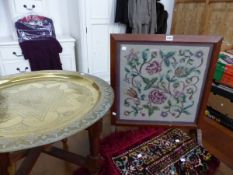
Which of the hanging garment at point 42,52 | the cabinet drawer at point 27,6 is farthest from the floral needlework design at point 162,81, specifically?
the cabinet drawer at point 27,6

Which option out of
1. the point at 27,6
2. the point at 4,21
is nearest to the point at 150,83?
the point at 27,6

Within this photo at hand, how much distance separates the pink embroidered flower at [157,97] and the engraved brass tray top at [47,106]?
355 millimetres

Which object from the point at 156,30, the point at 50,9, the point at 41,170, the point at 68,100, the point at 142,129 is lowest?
the point at 41,170

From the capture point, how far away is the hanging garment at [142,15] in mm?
2211

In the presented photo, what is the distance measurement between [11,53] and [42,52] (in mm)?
321

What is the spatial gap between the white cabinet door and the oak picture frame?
1274 millimetres

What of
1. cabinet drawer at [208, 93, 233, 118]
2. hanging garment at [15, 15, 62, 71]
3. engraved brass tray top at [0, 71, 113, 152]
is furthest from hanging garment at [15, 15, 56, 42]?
cabinet drawer at [208, 93, 233, 118]

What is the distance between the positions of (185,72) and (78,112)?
72cm

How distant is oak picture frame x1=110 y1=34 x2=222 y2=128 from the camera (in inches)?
44.3

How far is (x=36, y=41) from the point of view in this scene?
6.84 feet

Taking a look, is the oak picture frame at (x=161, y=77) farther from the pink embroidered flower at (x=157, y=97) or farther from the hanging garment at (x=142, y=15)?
the hanging garment at (x=142, y=15)

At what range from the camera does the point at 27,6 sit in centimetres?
210

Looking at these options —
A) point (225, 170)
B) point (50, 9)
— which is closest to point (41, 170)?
point (225, 170)

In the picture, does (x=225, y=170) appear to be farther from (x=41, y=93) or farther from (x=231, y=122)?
(x=41, y=93)
